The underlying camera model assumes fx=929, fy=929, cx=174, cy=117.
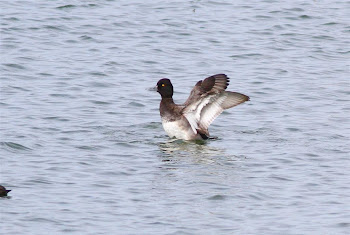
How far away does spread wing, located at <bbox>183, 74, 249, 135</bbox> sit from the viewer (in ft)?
44.3

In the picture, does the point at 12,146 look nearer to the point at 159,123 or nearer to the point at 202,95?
the point at 202,95

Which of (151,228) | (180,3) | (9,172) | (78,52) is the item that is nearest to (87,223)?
(151,228)

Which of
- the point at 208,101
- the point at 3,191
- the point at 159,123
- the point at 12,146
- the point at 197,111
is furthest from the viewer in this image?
the point at 159,123

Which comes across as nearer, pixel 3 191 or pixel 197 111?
pixel 3 191

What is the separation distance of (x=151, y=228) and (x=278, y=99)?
24.3 feet

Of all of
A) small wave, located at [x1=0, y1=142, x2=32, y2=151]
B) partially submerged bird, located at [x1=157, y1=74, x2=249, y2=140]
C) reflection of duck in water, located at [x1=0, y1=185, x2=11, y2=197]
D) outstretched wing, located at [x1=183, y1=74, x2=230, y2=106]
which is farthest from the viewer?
partially submerged bird, located at [x1=157, y1=74, x2=249, y2=140]

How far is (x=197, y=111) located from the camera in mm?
13891

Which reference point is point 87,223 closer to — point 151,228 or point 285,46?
point 151,228

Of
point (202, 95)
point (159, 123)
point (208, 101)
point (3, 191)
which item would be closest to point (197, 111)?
point (208, 101)

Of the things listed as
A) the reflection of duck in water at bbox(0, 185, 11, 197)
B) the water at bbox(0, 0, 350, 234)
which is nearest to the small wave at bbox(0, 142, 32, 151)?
the water at bbox(0, 0, 350, 234)

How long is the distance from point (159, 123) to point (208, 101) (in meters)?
1.35

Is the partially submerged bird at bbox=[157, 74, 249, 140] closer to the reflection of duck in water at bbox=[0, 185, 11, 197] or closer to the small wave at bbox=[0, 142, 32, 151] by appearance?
the small wave at bbox=[0, 142, 32, 151]

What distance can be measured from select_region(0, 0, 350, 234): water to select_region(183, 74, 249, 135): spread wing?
362 mm

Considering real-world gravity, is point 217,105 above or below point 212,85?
below
